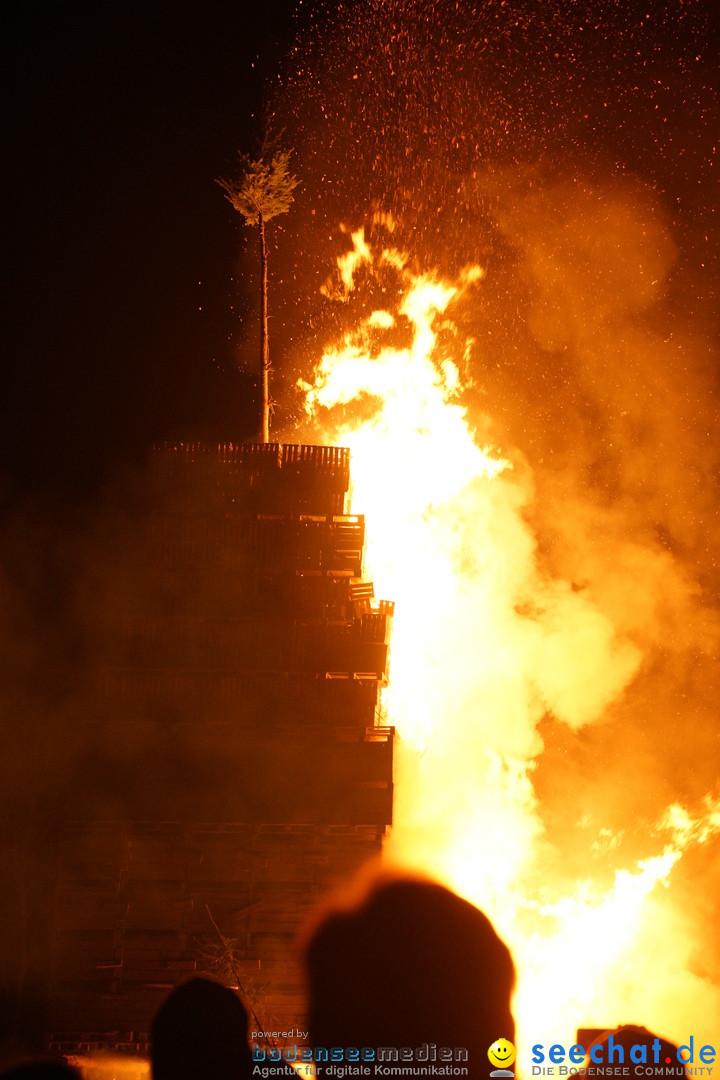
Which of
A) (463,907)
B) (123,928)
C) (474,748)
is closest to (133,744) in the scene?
(123,928)

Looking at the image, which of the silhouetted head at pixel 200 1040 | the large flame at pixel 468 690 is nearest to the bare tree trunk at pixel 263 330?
the large flame at pixel 468 690

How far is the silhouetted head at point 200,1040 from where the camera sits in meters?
2.70

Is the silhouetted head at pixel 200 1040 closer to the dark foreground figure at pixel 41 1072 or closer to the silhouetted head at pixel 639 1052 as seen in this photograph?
the dark foreground figure at pixel 41 1072

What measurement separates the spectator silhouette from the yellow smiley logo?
6 centimetres

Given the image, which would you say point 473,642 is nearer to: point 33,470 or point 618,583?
point 618,583

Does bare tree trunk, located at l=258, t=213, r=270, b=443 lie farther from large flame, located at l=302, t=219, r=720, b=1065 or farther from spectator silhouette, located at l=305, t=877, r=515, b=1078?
spectator silhouette, located at l=305, t=877, r=515, b=1078

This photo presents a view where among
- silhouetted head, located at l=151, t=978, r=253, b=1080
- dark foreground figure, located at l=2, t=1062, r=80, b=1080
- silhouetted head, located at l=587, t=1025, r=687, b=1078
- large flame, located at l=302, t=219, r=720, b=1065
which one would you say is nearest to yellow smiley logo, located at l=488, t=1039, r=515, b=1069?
silhouetted head, located at l=587, t=1025, r=687, b=1078

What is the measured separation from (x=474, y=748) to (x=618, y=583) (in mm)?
5074

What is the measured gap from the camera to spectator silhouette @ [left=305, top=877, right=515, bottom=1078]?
263 cm

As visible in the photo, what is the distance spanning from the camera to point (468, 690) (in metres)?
14.4

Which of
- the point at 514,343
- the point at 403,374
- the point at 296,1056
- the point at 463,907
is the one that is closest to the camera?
the point at 463,907

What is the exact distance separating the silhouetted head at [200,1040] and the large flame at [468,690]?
10341 mm

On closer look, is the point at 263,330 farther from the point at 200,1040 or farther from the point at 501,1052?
the point at 501,1052

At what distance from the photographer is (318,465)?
11578mm
